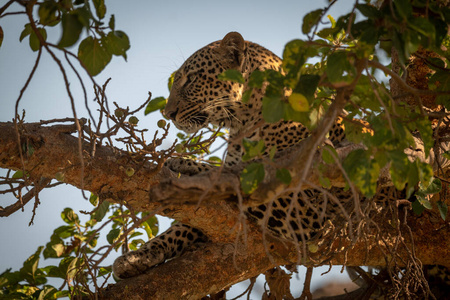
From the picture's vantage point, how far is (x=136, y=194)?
423cm

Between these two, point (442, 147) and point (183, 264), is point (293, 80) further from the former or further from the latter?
point (183, 264)

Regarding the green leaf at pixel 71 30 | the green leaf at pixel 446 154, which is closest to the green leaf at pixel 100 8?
the green leaf at pixel 71 30

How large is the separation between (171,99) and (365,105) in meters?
3.22

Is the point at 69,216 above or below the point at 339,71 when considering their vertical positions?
above

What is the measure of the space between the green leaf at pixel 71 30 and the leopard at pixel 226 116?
2893 millimetres

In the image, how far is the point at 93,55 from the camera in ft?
9.23

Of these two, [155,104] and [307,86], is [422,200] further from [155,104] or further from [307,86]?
[155,104]

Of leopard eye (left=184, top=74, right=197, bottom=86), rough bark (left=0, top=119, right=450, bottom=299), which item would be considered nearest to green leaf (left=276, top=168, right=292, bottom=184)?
rough bark (left=0, top=119, right=450, bottom=299)

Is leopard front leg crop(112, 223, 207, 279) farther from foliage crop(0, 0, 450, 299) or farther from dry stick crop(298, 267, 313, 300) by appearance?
foliage crop(0, 0, 450, 299)

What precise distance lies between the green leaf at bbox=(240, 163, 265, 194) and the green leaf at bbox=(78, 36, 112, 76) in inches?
37.9

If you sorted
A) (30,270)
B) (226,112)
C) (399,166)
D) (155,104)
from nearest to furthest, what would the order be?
(399,166)
(30,270)
(226,112)
(155,104)

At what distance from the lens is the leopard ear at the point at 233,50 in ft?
19.4

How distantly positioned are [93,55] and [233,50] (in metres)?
3.31

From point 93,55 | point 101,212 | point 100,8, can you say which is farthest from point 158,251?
point 100,8
